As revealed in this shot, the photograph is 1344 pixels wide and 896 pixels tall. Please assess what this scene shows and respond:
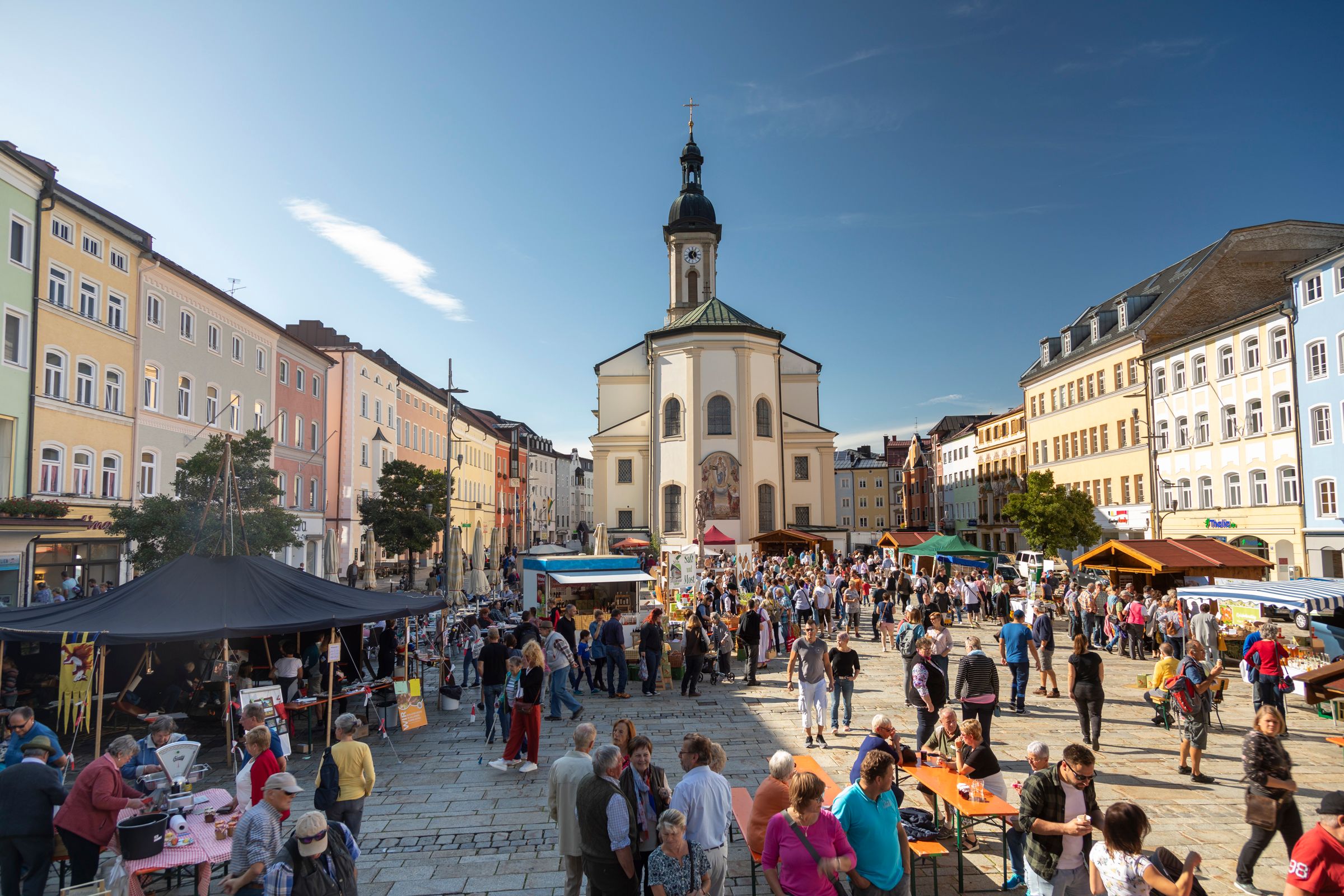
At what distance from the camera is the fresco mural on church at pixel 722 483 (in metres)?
48.9

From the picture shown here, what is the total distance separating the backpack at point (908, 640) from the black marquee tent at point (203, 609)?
748 centimetres

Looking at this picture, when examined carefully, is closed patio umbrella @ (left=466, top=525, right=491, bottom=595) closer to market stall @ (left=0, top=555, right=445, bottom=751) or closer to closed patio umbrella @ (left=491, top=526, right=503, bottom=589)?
closed patio umbrella @ (left=491, top=526, right=503, bottom=589)

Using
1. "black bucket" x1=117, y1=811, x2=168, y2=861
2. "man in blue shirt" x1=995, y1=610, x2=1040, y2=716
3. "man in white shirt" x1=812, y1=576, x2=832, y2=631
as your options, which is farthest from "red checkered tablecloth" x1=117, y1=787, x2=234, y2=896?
"man in white shirt" x1=812, y1=576, x2=832, y2=631

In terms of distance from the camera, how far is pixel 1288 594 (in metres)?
15.3

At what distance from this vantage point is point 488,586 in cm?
2820

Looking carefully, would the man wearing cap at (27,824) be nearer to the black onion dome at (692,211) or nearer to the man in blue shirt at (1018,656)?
the man in blue shirt at (1018,656)

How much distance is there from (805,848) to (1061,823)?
184 cm

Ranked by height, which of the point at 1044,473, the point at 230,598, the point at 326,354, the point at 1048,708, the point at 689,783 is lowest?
the point at 1048,708

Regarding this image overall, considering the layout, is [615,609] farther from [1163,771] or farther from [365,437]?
[365,437]

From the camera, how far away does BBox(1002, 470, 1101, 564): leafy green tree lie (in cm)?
3762

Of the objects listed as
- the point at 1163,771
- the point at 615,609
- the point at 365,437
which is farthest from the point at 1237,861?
the point at 365,437

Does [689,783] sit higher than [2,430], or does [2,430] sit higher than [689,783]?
[2,430]

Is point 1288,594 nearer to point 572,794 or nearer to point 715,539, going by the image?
point 572,794

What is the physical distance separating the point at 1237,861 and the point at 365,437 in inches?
1771
